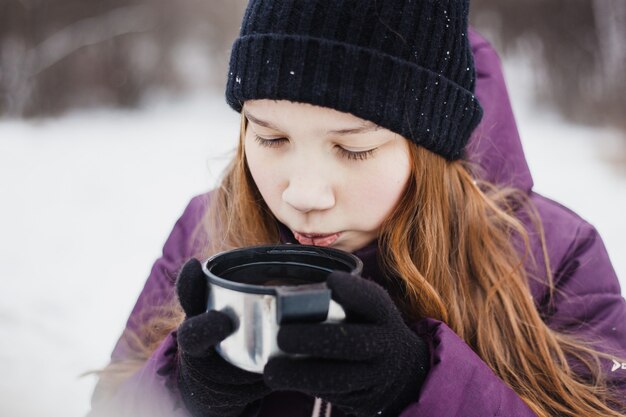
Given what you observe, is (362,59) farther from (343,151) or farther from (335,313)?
(335,313)

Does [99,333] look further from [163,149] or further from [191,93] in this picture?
[191,93]

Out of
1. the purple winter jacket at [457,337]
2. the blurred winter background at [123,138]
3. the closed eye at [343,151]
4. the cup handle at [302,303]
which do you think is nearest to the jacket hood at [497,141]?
the purple winter jacket at [457,337]

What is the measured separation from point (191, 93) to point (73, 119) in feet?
3.17

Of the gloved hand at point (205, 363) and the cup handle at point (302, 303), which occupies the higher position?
the cup handle at point (302, 303)

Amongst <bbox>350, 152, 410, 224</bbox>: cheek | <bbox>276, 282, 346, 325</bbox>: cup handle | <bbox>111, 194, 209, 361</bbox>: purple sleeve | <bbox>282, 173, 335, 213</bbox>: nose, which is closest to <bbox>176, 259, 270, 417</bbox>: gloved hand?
<bbox>276, 282, 346, 325</bbox>: cup handle

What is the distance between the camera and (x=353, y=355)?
0.80m

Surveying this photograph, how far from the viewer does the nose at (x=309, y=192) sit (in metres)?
1.01

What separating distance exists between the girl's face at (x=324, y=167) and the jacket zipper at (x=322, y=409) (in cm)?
30

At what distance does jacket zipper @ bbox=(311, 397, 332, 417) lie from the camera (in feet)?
3.75

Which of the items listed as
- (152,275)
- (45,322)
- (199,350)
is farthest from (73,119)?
(199,350)

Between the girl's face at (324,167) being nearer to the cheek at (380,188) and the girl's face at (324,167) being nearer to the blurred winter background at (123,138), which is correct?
the cheek at (380,188)

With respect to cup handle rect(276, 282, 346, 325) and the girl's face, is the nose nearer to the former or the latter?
the girl's face

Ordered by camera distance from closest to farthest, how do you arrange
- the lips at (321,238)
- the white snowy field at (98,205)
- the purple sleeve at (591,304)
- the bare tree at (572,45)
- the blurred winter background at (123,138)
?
the lips at (321,238) < the purple sleeve at (591,304) < the white snowy field at (98,205) < the blurred winter background at (123,138) < the bare tree at (572,45)

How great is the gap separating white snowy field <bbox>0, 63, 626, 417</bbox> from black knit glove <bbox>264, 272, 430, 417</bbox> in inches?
30.3
